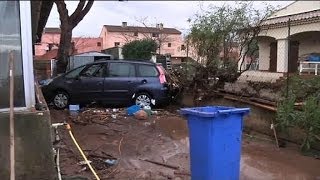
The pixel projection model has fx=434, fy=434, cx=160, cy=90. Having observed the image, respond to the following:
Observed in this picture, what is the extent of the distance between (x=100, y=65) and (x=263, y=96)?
18.2ft

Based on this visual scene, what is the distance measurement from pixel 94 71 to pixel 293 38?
12.9m

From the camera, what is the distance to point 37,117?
502cm

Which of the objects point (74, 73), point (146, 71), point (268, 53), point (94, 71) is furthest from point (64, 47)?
point (268, 53)

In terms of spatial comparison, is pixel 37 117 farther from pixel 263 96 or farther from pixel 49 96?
pixel 49 96

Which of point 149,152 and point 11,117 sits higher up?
point 11,117

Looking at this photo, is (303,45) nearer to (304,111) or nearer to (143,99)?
(143,99)

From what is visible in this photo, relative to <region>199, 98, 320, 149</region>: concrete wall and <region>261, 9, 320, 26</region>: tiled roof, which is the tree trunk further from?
<region>199, 98, 320, 149</region>: concrete wall

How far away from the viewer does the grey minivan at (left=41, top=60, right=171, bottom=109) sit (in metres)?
13.5

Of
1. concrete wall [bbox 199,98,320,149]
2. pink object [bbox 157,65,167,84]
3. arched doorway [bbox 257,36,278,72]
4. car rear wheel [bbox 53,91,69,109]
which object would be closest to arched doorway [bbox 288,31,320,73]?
arched doorway [bbox 257,36,278,72]

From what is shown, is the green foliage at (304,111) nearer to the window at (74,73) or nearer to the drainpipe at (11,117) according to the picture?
the drainpipe at (11,117)

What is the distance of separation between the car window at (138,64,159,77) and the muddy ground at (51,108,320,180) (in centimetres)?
248

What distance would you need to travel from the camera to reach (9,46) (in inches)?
195

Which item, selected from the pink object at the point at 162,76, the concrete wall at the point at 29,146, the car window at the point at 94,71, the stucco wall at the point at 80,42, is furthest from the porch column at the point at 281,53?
the stucco wall at the point at 80,42

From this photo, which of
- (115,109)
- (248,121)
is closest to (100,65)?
(115,109)
